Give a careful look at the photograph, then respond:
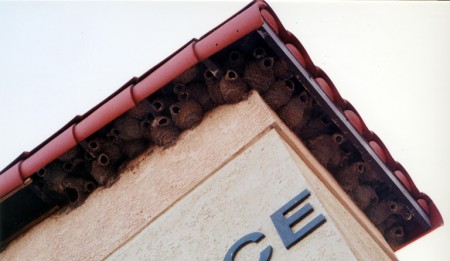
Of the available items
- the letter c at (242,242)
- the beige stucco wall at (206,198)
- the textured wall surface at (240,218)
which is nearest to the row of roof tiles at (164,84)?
the beige stucco wall at (206,198)

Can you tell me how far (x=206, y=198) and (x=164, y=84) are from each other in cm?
88

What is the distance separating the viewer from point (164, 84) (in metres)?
3.91

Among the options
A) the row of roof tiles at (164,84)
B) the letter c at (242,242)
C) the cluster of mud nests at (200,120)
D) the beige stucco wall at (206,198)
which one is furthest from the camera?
the cluster of mud nests at (200,120)

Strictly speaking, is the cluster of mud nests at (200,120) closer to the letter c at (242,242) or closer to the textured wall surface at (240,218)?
the textured wall surface at (240,218)

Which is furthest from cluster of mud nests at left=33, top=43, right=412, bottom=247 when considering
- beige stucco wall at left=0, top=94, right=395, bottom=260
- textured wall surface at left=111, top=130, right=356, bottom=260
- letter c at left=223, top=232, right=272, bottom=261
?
letter c at left=223, top=232, right=272, bottom=261

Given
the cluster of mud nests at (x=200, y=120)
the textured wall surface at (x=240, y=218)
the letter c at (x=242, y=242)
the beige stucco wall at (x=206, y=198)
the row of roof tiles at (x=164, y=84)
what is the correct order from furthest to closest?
the cluster of mud nests at (x=200, y=120) < the row of roof tiles at (x=164, y=84) < the beige stucco wall at (x=206, y=198) < the letter c at (x=242, y=242) < the textured wall surface at (x=240, y=218)

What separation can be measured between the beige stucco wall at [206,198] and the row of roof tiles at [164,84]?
0.45m

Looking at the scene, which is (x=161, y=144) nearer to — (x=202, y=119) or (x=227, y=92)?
(x=202, y=119)

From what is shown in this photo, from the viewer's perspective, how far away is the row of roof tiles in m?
3.75

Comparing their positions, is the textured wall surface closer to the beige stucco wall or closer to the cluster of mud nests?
the beige stucco wall

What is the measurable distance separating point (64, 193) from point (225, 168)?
1468mm

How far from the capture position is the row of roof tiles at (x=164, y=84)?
12.3 ft

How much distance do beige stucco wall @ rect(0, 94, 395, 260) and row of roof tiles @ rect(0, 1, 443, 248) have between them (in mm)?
454

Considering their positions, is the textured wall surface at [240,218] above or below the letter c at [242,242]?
above
